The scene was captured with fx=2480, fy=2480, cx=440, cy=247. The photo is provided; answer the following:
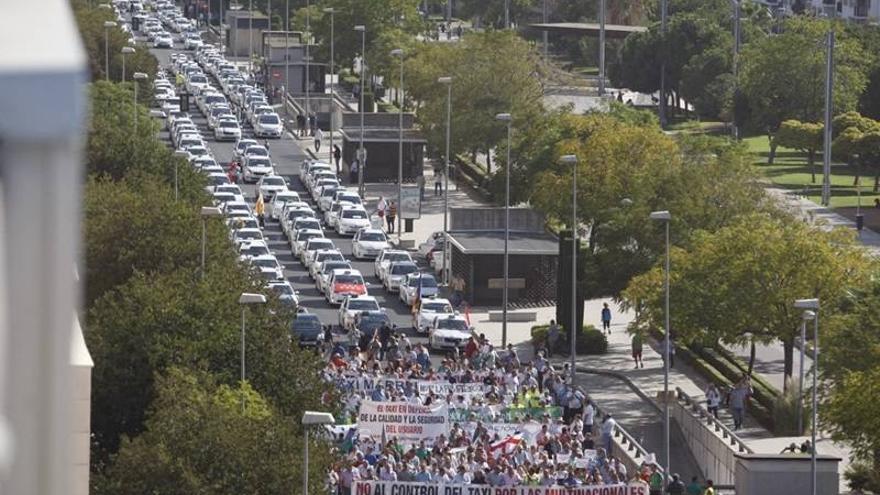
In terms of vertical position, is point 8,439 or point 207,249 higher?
point 8,439

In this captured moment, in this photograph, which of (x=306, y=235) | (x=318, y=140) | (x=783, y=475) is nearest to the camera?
(x=783, y=475)

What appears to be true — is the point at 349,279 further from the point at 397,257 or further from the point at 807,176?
the point at 807,176

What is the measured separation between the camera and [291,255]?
6844 cm

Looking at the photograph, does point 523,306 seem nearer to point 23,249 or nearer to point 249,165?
point 249,165

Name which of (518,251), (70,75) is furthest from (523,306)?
(70,75)

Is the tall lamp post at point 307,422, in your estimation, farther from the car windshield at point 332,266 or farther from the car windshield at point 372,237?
the car windshield at point 372,237

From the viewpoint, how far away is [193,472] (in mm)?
29781

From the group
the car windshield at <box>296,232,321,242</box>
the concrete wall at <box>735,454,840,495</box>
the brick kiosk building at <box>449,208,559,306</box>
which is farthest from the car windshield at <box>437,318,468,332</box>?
the concrete wall at <box>735,454,840,495</box>

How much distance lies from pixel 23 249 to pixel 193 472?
28129 mm

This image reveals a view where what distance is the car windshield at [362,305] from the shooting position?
54844 mm

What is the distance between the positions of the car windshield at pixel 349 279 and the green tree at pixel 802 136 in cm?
3567

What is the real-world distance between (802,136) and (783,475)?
187 feet

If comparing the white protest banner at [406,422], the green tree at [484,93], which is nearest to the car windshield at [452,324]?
the white protest banner at [406,422]

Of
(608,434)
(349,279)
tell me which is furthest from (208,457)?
(349,279)
